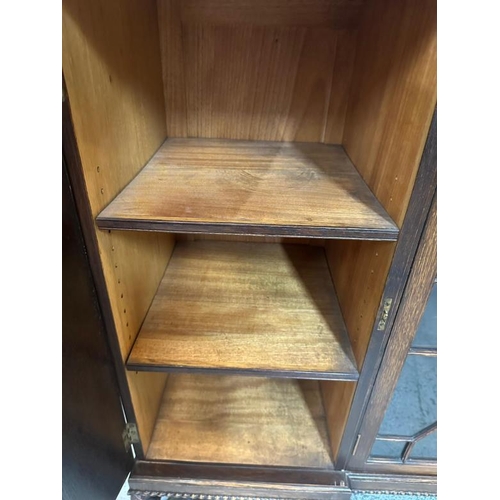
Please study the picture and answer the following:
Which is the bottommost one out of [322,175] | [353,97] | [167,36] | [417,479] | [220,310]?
[417,479]

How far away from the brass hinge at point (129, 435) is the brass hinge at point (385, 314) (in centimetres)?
54

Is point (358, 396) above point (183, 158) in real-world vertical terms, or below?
below

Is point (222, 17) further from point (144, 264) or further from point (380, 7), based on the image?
point (144, 264)

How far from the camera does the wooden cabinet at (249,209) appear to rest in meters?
0.52

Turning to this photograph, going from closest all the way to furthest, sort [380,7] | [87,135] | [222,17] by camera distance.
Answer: [87,135]
[380,7]
[222,17]

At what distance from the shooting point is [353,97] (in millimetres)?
770

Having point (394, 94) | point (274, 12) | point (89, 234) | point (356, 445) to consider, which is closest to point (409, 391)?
point (356, 445)

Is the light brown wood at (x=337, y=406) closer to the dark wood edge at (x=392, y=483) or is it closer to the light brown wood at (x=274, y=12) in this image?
the dark wood edge at (x=392, y=483)

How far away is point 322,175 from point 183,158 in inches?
11.2

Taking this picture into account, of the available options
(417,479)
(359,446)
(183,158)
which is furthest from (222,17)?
(417,479)

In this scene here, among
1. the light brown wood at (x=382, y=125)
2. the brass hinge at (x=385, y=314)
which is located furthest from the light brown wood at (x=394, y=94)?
the brass hinge at (x=385, y=314)

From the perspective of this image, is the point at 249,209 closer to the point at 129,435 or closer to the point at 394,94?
the point at 394,94

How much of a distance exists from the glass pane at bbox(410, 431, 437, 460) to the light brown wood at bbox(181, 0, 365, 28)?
0.88 m

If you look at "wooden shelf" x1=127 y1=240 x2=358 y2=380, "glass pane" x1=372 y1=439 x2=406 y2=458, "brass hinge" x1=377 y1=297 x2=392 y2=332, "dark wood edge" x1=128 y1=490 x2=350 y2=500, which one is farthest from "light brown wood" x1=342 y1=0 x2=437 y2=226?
"dark wood edge" x1=128 y1=490 x2=350 y2=500
